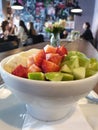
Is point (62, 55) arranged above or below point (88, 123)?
above

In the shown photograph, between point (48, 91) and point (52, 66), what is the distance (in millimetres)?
63

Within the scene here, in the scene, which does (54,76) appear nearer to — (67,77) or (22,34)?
(67,77)

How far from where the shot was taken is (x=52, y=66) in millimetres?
482

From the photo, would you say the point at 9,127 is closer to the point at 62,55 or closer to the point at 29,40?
the point at 62,55

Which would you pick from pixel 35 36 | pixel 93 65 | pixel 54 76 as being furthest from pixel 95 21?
pixel 54 76

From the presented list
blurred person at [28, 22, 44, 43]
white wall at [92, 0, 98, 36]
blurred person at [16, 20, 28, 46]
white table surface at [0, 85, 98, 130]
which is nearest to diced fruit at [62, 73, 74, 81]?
white table surface at [0, 85, 98, 130]

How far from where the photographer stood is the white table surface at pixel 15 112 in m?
0.54

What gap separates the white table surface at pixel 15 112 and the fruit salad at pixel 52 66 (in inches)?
5.4

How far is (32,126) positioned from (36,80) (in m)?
0.14

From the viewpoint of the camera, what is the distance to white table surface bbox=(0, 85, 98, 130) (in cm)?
54

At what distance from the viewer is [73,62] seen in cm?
50

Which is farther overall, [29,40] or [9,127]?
[29,40]

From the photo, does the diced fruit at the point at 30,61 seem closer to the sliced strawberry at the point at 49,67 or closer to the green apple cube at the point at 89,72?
the sliced strawberry at the point at 49,67

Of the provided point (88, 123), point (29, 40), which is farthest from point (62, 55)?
point (29, 40)
